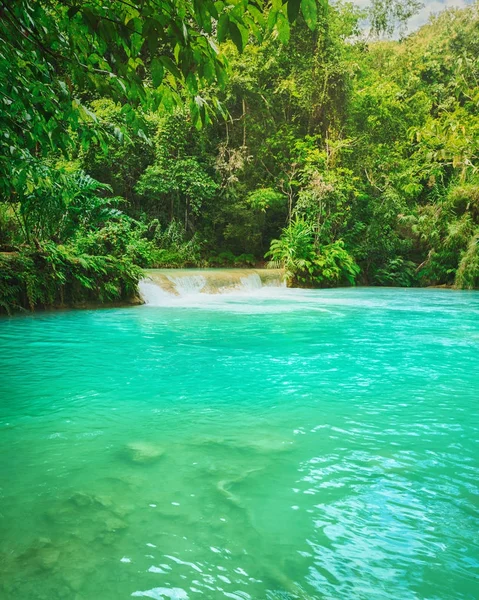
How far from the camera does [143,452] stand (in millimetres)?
3201

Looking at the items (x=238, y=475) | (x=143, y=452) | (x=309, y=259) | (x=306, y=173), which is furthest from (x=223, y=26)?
(x=306, y=173)

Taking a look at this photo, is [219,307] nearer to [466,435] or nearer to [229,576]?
[466,435]

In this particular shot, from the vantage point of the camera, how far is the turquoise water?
77.8 inches

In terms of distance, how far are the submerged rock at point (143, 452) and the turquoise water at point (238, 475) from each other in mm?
16

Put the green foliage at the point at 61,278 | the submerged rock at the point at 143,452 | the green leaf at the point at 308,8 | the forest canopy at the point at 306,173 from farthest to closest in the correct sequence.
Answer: the forest canopy at the point at 306,173 → the green foliage at the point at 61,278 → the submerged rock at the point at 143,452 → the green leaf at the point at 308,8

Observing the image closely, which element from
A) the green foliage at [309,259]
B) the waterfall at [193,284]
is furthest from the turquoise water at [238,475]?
the green foliage at [309,259]

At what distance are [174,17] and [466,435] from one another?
316 cm

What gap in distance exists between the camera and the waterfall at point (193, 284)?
13.6 m

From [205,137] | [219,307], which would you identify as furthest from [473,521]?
[205,137]

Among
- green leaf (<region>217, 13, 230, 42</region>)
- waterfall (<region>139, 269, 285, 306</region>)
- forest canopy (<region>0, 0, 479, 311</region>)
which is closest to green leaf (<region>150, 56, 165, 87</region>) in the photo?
green leaf (<region>217, 13, 230, 42</region>)

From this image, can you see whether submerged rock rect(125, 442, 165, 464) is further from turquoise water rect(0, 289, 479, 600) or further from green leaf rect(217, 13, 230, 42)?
green leaf rect(217, 13, 230, 42)

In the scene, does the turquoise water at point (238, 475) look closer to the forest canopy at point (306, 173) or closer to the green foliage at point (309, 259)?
the forest canopy at point (306, 173)

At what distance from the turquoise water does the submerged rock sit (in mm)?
16

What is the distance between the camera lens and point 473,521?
2375 mm
